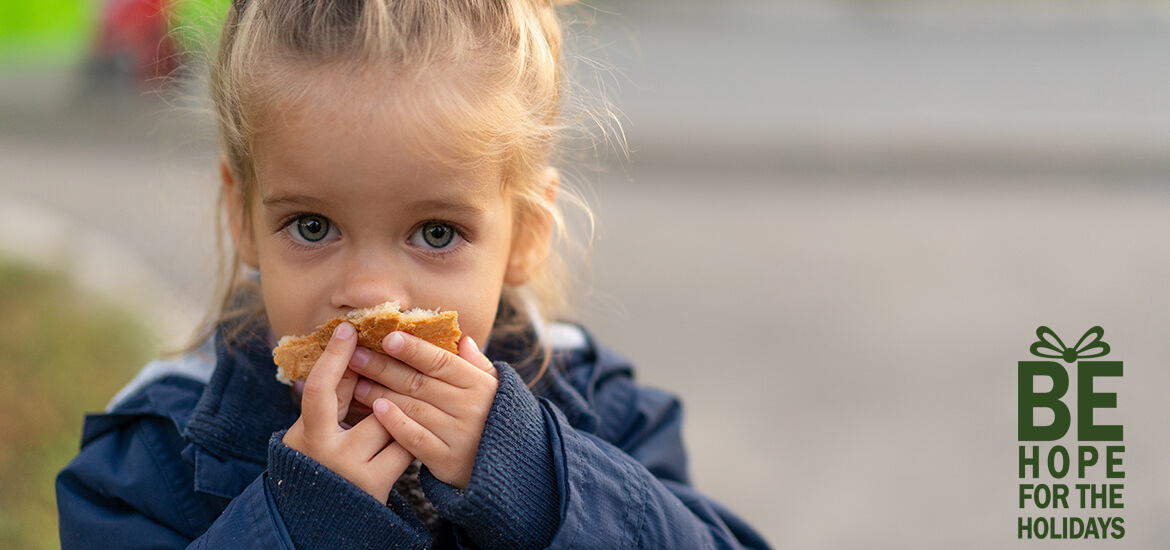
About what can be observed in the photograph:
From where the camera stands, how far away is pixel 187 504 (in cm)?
193

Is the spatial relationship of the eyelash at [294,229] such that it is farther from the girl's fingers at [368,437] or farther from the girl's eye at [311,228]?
the girl's fingers at [368,437]

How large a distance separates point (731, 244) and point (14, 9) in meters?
6.27

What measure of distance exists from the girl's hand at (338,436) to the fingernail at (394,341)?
0.06m

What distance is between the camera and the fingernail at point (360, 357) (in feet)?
5.73

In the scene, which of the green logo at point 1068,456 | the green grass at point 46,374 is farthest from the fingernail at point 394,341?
the green logo at point 1068,456

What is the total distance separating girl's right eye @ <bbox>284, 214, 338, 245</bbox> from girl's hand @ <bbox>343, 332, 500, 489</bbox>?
8.7 inches

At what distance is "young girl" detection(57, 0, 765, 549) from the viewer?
1703 millimetres

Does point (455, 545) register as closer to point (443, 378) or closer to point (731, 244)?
point (443, 378)

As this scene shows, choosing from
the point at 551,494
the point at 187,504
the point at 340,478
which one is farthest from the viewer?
the point at 187,504

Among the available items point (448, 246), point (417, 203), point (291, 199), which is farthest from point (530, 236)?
point (291, 199)

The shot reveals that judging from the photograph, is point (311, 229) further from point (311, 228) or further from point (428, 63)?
point (428, 63)

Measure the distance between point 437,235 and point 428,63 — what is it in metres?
0.30

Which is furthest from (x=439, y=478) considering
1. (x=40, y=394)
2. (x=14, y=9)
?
(x=14, y=9)

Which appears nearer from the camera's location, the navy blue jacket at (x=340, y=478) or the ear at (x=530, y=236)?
the navy blue jacket at (x=340, y=478)
